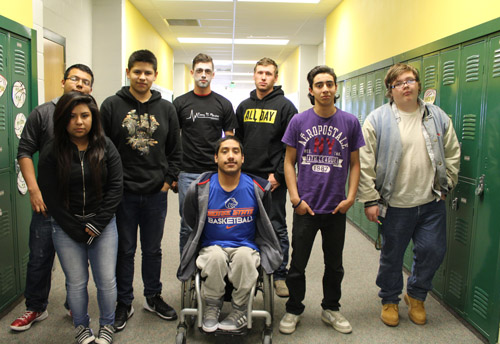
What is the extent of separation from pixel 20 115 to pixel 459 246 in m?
2.93

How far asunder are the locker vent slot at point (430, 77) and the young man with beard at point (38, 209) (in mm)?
2316

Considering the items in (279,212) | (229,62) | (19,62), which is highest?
(229,62)

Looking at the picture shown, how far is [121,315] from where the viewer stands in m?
2.34

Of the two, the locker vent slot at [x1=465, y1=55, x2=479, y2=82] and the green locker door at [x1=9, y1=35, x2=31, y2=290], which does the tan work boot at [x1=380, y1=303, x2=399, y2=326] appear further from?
the green locker door at [x1=9, y1=35, x2=31, y2=290]

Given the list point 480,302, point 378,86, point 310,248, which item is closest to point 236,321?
point 310,248

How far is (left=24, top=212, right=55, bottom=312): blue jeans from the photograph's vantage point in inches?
86.9

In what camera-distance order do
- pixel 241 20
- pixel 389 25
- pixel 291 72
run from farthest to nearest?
pixel 291 72 → pixel 241 20 → pixel 389 25

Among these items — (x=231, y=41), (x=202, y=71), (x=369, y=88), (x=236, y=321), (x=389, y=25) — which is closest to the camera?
(x=236, y=321)

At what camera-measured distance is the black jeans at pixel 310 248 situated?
2.24 meters

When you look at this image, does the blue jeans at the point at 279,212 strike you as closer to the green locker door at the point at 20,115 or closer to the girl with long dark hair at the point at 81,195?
the girl with long dark hair at the point at 81,195

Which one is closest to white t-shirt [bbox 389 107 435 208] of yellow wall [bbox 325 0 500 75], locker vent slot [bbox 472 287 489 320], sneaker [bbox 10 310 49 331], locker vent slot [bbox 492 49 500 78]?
locker vent slot [bbox 492 49 500 78]

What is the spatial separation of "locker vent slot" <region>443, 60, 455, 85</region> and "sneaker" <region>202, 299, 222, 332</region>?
2.04 meters

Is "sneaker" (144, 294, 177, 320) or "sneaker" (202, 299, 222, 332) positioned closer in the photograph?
"sneaker" (202, 299, 222, 332)

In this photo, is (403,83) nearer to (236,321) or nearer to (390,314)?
(390,314)
